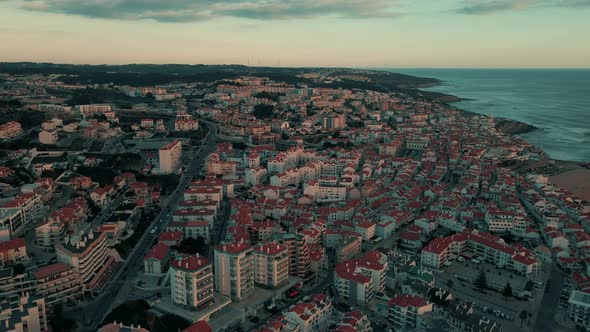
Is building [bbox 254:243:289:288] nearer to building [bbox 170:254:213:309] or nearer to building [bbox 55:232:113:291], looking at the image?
building [bbox 170:254:213:309]

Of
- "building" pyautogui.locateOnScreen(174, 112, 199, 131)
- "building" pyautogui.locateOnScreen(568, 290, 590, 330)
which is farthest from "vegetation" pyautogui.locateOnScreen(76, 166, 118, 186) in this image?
"building" pyautogui.locateOnScreen(568, 290, 590, 330)

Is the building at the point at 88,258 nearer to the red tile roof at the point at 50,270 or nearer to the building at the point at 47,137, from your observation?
the red tile roof at the point at 50,270

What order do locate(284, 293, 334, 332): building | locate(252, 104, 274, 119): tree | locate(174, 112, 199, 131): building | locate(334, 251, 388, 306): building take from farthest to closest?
locate(252, 104, 274, 119): tree → locate(174, 112, 199, 131): building → locate(334, 251, 388, 306): building → locate(284, 293, 334, 332): building

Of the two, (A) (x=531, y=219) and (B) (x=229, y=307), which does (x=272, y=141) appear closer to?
(A) (x=531, y=219)

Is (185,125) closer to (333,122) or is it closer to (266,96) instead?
(333,122)

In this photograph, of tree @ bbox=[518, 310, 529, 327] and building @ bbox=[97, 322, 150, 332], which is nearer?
building @ bbox=[97, 322, 150, 332]

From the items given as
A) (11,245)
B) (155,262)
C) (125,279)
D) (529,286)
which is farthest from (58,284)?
(529,286)

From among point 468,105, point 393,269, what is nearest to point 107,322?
point 393,269
